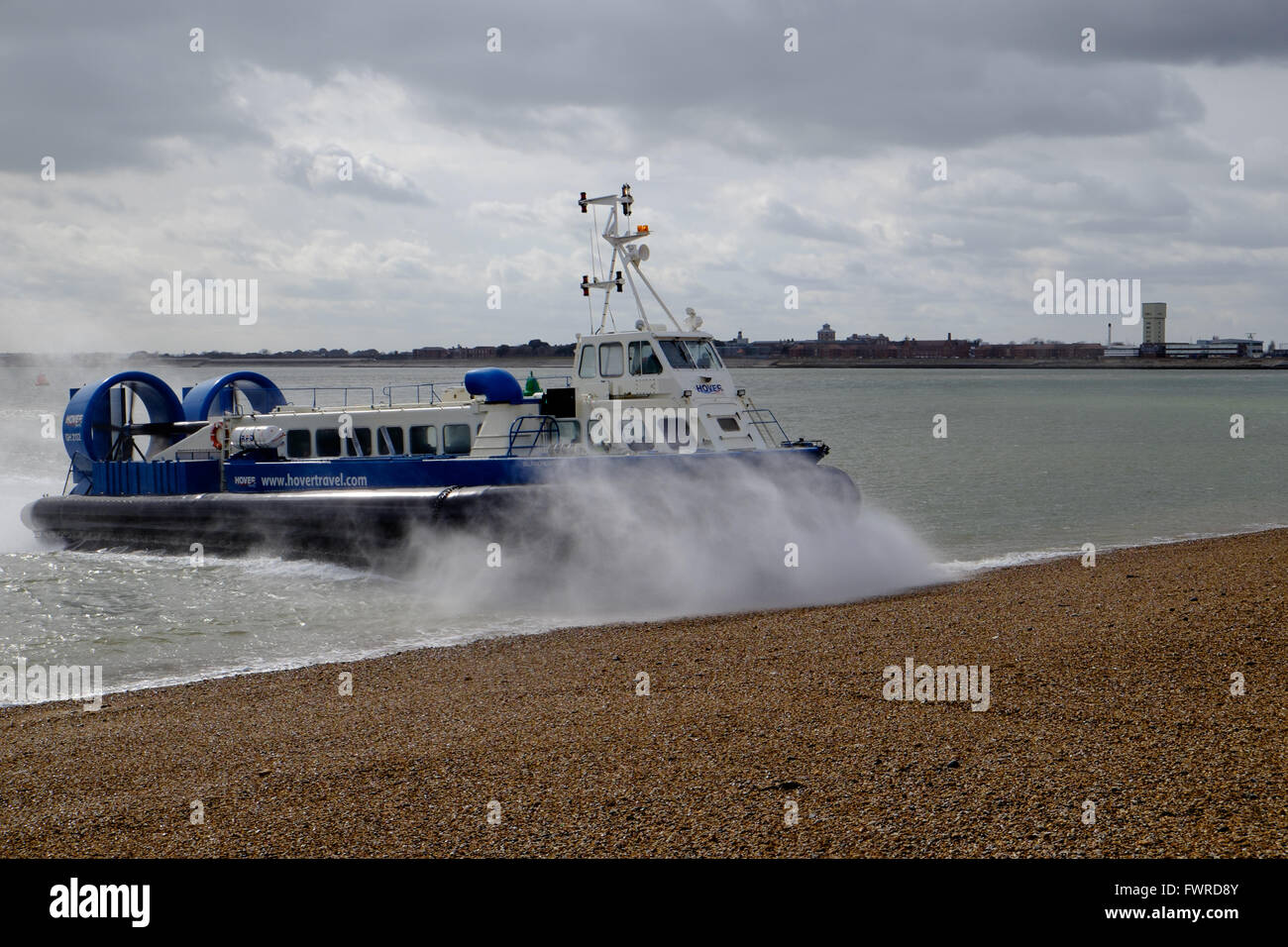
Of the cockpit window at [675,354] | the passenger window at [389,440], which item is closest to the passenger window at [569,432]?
the cockpit window at [675,354]

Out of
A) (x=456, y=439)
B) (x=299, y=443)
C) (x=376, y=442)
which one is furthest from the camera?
(x=299, y=443)

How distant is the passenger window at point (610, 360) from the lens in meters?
11.0

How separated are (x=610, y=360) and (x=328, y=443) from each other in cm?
434

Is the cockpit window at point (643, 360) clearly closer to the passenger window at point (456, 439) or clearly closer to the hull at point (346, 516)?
the hull at point (346, 516)

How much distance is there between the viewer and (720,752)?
452 centimetres

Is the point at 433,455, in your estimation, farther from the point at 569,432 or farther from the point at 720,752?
the point at 720,752

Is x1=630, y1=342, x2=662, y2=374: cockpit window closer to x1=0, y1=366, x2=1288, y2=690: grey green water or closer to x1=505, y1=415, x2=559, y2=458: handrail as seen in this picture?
x1=505, y1=415, x2=559, y2=458: handrail

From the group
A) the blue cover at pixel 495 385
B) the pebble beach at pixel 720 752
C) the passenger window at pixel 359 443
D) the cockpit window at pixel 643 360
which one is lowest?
the pebble beach at pixel 720 752

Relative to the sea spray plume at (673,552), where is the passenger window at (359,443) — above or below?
above

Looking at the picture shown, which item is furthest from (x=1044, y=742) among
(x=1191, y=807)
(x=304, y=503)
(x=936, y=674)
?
(x=304, y=503)

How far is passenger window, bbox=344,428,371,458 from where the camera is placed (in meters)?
12.8

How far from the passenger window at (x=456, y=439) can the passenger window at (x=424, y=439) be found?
0.16 meters

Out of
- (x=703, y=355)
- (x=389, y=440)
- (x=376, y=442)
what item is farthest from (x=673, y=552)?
(x=376, y=442)
